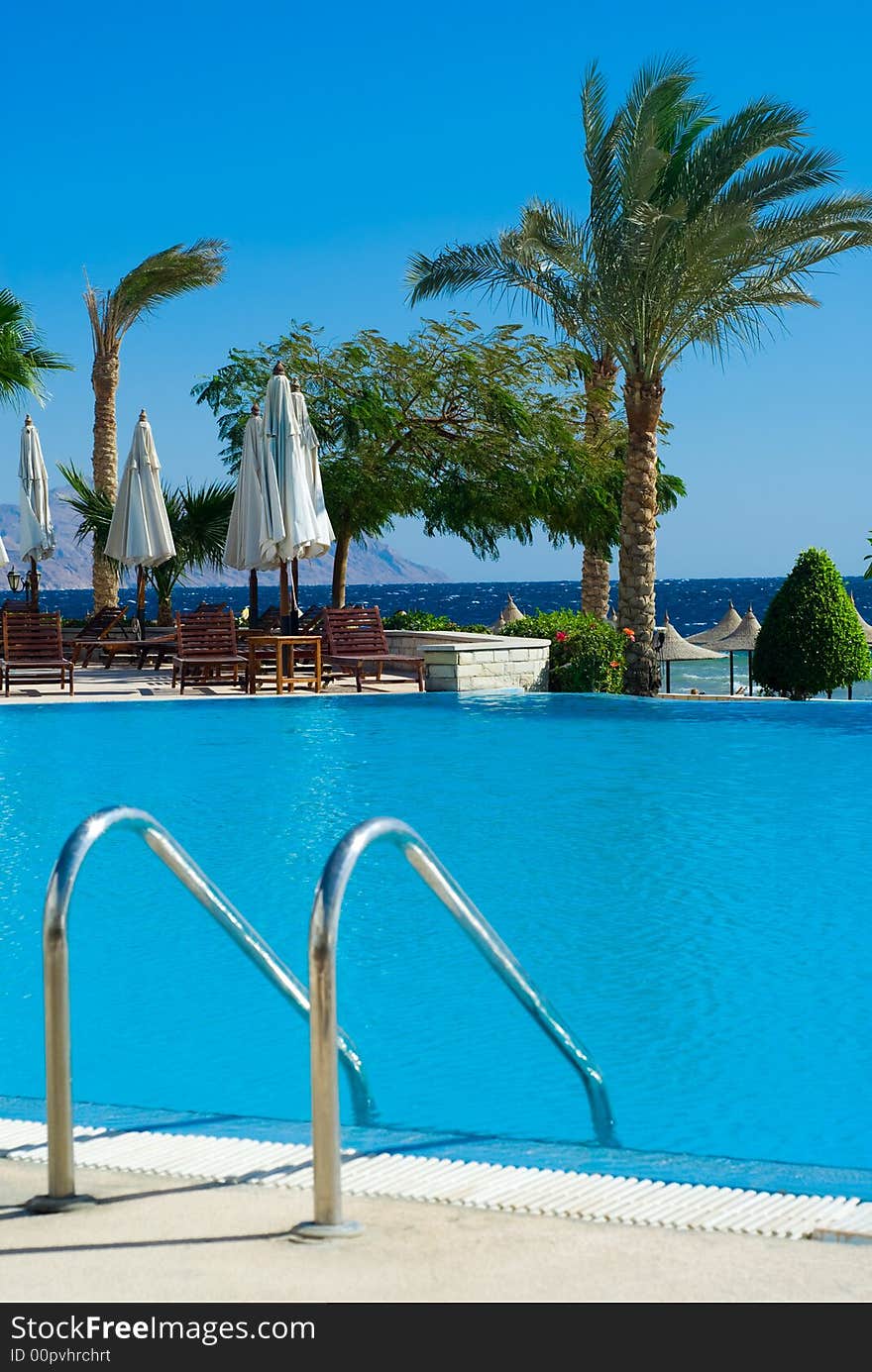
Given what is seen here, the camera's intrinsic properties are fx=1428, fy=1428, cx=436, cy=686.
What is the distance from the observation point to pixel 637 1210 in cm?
307

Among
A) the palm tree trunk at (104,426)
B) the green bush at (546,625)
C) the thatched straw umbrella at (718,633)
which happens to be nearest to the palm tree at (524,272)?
the green bush at (546,625)

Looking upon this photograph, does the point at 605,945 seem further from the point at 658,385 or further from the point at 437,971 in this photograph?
the point at 658,385

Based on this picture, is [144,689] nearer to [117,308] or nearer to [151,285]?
[117,308]

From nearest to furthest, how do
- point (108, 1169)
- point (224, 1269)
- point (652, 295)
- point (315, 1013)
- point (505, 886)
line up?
point (224, 1269) < point (315, 1013) < point (108, 1169) < point (505, 886) < point (652, 295)

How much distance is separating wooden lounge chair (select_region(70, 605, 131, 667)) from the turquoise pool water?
7737mm

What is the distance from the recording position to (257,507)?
19609 mm

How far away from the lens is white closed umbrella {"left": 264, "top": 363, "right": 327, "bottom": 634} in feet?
63.3

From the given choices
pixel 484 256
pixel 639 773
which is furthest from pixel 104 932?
pixel 484 256

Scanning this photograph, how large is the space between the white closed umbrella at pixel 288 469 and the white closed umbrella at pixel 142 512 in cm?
287

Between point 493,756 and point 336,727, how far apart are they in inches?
102

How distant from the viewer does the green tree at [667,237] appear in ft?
58.7

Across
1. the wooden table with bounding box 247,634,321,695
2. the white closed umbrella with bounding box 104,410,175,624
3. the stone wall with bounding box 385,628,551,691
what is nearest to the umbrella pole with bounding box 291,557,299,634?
the wooden table with bounding box 247,634,321,695

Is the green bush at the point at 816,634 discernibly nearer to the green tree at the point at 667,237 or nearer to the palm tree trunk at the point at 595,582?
the green tree at the point at 667,237

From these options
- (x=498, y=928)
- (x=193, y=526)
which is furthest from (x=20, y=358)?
(x=498, y=928)
